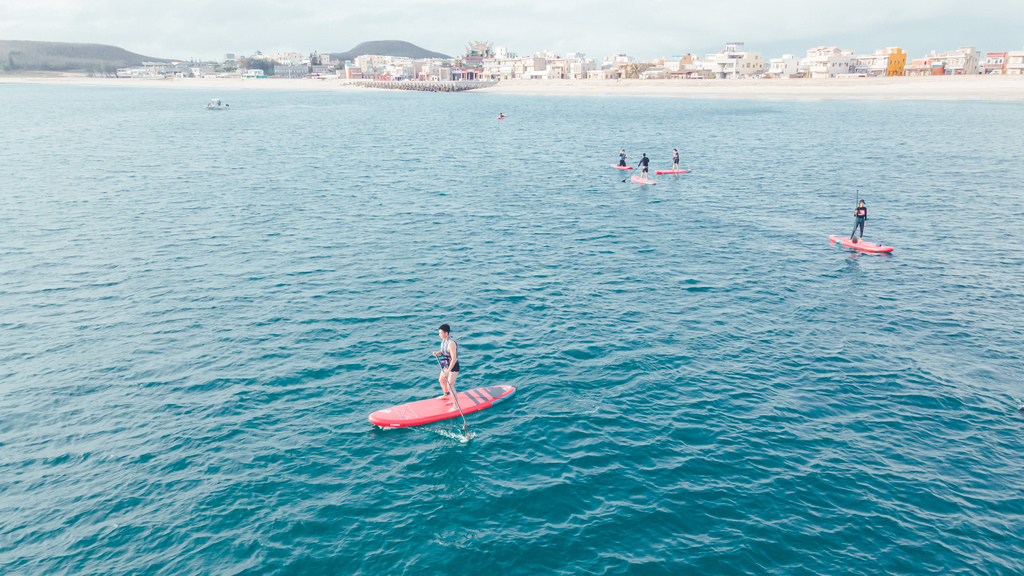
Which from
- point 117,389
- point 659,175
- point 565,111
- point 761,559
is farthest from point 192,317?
point 565,111

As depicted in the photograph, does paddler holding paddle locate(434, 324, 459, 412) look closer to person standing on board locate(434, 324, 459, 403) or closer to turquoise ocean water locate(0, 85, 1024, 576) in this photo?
person standing on board locate(434, 324, 459, 403)

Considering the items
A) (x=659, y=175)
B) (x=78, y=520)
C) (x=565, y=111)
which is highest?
(x=565, y=111)

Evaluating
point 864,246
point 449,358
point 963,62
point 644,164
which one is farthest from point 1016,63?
point 449,358

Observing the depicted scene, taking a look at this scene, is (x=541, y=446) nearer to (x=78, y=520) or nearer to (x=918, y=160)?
(x=78, y=520)

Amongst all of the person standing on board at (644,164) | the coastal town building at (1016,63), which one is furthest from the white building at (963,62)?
the person standing on board at (644,164)

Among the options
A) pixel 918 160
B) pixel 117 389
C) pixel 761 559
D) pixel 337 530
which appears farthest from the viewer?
pixel 918 160

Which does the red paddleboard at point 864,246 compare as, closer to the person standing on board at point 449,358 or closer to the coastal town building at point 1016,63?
the person standing on board at point 449,358
